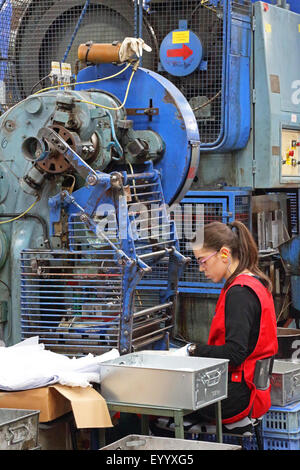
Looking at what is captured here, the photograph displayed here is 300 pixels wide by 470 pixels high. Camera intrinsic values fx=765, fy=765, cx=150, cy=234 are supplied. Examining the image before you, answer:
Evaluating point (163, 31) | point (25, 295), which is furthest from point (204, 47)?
point (25, 295)

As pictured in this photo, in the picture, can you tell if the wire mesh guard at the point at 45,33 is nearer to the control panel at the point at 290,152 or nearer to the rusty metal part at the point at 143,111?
the control panel at the point at 290,152

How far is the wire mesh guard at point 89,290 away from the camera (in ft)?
13.2

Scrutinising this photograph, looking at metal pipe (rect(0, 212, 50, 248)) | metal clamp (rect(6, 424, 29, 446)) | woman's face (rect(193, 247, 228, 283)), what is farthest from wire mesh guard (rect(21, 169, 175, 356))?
metal clamp (rect(6, 424, 29, 446))

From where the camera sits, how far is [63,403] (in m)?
3.40

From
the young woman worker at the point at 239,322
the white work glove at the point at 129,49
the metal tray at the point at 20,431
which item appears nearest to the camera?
the metal tray at the point at 20,431

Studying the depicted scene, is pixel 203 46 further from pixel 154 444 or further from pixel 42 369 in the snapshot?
pixel 154 444

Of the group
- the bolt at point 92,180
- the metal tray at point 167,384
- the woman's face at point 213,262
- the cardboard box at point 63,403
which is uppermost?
the bolt at point 92,180

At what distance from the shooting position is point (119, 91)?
4.75 metres

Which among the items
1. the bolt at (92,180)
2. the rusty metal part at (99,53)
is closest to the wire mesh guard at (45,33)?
the rusty metal part at (99,53)

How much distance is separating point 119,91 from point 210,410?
216cm

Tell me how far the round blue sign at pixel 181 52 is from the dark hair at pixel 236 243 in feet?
9.32

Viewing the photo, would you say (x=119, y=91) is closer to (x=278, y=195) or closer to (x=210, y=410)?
(x=210, y=410)

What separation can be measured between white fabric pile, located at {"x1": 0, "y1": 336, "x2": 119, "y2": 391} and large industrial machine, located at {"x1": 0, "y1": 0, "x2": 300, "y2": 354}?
17.5 inches

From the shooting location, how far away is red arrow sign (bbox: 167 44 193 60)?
6.21 meters
